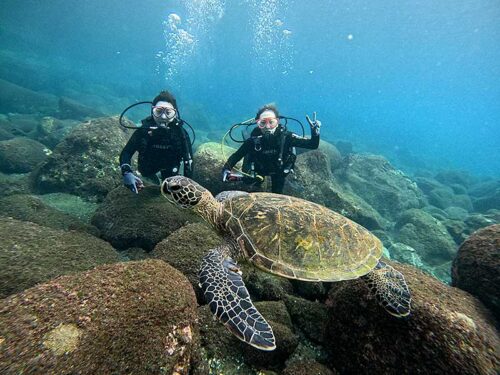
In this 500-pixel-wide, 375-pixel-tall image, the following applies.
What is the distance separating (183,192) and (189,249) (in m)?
1.12

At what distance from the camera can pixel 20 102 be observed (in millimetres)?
20266

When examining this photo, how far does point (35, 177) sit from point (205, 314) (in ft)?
24.9

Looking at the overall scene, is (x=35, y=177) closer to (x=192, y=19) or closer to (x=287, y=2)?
(x=287, y=2)

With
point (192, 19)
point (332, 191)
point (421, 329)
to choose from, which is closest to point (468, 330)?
point (421, 329)

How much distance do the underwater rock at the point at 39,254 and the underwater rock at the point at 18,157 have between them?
277 inches

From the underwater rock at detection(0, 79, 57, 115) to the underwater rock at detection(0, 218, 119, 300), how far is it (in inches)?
880

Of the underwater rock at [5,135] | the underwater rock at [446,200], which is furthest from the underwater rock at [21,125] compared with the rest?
the underwater rock at [446,200]

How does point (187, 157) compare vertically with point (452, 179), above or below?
below

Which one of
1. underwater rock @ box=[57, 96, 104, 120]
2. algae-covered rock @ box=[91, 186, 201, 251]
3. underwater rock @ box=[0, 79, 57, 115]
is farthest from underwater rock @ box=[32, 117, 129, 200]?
underwater rock @ box=[0, 79, 57, 115]

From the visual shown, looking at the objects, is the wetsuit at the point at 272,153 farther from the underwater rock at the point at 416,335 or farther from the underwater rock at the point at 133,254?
the underwater rock at the point at 416,335

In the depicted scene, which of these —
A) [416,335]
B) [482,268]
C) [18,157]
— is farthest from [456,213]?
[18,157]

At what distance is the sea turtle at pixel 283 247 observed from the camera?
2.87 m

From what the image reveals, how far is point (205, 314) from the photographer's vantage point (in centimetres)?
327

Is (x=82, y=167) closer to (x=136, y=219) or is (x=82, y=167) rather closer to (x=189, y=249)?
(x=136, y=219)
